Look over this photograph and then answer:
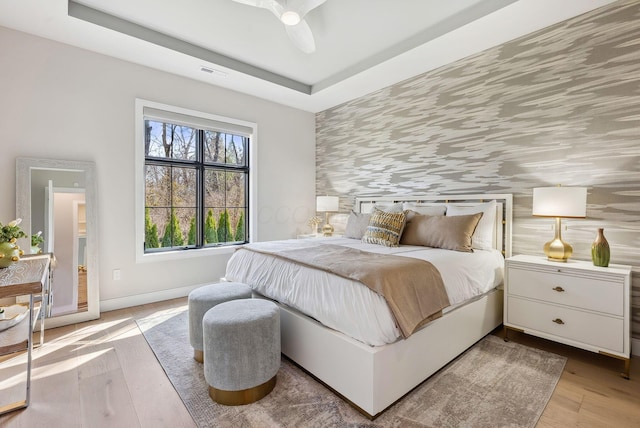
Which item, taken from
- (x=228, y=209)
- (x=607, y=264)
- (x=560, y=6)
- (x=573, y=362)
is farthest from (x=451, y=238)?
(x=228, y=209)

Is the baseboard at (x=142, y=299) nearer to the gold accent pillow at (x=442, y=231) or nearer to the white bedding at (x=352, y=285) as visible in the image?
the white bedding at (x=352, y=285)

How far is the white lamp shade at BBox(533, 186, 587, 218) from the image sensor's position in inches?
87.7

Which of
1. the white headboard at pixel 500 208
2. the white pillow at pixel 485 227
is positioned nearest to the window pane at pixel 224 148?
the white headboard at pixel 500 208

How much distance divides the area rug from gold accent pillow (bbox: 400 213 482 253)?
888 millimetres

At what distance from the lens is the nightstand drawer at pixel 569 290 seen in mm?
2021

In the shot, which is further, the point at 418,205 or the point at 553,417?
the point at 418,205

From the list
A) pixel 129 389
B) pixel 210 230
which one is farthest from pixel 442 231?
pixel 210 230

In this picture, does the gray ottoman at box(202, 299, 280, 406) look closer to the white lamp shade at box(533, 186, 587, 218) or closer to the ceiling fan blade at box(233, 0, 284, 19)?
the ceiling fan blade at box(233, 0, 284, 19)

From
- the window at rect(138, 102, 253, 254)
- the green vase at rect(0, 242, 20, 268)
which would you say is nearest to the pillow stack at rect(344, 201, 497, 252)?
the window at rect(138, 102, 253, 254)

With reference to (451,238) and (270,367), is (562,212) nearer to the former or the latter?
(451,238)

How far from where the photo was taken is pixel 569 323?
86.7 inches

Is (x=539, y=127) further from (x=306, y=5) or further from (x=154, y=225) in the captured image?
(x=154, y=225)

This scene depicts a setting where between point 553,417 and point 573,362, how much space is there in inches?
33.3

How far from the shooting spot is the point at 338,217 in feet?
15.7
